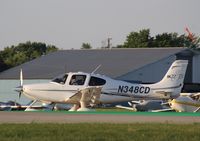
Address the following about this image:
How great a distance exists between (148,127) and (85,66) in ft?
179

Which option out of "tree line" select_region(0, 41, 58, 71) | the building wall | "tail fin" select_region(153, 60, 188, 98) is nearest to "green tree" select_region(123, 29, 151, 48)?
"tree line" select_region(0, 41, 58, 71)

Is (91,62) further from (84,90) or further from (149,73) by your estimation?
(84,90)

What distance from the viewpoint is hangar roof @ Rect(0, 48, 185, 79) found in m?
71.5

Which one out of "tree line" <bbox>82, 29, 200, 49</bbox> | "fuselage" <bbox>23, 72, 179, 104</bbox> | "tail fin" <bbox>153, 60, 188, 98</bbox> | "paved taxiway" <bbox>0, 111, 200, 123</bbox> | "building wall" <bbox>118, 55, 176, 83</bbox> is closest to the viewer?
"paved taxiway" <bbox>0, 111, 200, 123</bbox>

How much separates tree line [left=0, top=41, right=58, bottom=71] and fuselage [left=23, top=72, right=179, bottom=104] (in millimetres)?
79462

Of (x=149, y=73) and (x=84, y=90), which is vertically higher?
(x=84, y=90)

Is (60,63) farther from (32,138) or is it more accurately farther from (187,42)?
(32,138)

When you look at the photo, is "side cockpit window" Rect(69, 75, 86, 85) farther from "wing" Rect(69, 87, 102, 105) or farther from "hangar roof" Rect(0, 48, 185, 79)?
"hangar roof" Rect(0, 48, 185, 79)

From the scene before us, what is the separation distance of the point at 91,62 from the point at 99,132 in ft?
189

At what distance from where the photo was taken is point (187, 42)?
121m

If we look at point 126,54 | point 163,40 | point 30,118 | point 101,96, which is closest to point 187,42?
point 163,40

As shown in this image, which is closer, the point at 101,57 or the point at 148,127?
the point at 148,127

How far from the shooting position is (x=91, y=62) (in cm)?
7425

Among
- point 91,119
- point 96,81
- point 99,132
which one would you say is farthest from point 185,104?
point 99,132
